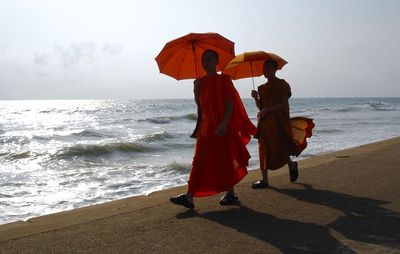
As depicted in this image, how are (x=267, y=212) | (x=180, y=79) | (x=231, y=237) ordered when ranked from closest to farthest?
(x=231, y=237), (x=267, y=212), (x=180, y=79)

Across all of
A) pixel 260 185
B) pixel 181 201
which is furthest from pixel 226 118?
pixel 260 185

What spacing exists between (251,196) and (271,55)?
1700 millimetres

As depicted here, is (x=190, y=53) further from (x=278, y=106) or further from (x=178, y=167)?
(x=178, y=167)

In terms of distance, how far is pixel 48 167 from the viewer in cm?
1205

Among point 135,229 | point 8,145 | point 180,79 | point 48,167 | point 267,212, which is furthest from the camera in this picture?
point 8,145

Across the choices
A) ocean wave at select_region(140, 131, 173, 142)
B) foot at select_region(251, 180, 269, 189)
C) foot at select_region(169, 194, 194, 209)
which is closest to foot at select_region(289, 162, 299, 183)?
foot at select_region(251, 180, 269, 189)

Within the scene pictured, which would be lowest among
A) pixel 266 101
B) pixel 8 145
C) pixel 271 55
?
pixel 8 145

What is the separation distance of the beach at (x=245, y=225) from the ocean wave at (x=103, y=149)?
9.15m

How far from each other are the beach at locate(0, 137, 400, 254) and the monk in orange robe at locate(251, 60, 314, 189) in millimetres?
406

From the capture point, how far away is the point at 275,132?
227 inches

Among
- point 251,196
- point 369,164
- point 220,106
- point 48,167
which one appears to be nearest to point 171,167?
point 48,167

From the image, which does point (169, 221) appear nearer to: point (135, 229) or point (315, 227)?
point (135, 229)

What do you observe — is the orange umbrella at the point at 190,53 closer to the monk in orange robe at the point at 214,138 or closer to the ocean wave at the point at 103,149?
the monk in orange robe at the point at 214,138

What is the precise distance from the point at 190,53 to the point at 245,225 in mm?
2064
